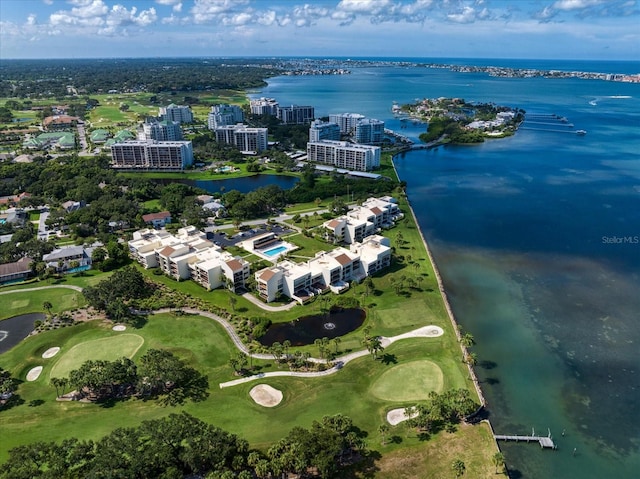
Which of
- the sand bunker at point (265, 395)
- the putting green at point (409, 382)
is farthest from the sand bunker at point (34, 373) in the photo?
the putting green at point (409, 382)

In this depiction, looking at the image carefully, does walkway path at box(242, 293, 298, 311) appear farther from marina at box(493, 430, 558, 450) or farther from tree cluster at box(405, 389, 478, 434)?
marina at box(493, 430, 558, 450)

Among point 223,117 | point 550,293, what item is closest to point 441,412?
point 550,293

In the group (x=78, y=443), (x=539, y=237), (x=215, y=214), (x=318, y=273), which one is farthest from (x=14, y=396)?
(x=539, y=237)

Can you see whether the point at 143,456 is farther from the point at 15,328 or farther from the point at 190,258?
the point at 190,258

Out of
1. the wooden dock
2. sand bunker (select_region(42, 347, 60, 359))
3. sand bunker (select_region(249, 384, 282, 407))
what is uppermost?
sand bunker (select_region(42, 347, 60, 359))

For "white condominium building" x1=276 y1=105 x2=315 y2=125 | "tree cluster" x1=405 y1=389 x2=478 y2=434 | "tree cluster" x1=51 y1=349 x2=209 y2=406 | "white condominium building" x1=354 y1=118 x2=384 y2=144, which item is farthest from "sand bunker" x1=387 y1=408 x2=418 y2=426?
"white condominium building" x1=276 y1=105 x2=315 y2=125

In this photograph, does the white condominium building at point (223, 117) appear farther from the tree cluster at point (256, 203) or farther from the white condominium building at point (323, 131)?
the tree cluster at point (256, 203)
